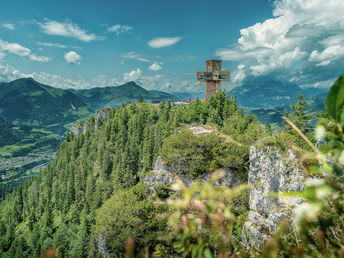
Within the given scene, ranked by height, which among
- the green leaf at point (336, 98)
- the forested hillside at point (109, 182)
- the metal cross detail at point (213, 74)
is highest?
the metal cross detail at point (213, 74)

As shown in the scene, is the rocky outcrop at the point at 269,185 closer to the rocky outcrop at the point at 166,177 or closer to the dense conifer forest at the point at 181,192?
the dense conifer forest at the point at 181,192

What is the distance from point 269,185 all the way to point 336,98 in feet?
71.3

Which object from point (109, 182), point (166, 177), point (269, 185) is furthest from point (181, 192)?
point (109, 182)

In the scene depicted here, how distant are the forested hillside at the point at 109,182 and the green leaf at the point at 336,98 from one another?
21.3m

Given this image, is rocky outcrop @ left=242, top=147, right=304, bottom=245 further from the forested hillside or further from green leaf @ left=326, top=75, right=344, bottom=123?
green leaf @ left=326, top=75, right=344, bottom=123

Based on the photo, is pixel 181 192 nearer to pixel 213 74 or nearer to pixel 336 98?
pixel 336 98

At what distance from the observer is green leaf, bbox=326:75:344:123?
3.17 feet

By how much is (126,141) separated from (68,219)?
103 feet

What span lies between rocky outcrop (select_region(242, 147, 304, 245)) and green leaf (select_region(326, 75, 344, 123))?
732 inches

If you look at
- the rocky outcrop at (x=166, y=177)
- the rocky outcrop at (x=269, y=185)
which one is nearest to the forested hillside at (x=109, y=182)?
the rocky outcrop at (x=166, y=177)

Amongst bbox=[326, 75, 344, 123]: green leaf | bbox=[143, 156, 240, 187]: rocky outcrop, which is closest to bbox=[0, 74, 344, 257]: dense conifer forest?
bbox=[326, 75, 344, 123]: green leaf

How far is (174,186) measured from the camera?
7.00ft

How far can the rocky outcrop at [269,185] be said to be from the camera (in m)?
18.0

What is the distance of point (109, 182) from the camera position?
6506 centimetres
